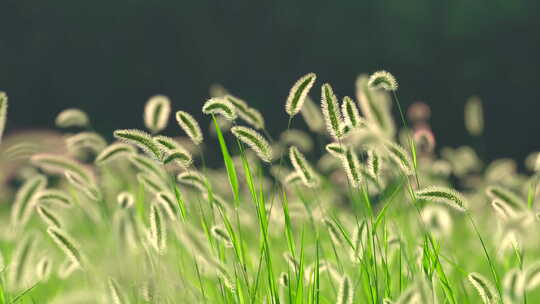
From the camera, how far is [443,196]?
1441 millimetres

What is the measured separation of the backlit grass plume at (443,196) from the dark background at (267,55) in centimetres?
658

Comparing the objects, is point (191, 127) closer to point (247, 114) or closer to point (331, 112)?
point (247, 114)

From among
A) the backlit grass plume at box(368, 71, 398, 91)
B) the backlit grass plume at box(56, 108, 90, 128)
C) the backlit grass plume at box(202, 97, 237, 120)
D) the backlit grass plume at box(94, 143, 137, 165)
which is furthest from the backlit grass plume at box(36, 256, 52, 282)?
the backlit grass plume at box(368, 71, 398, 91)

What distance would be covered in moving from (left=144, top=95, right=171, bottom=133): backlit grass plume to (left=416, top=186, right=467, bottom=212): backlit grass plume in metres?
0.74

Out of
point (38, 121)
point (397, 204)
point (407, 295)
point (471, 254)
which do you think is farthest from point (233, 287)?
point (38, 121)

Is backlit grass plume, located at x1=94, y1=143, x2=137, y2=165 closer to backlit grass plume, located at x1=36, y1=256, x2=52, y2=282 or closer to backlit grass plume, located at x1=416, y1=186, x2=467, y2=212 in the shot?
backlit grass plume, located at x1=36, y1=256, x2=52, y2=282

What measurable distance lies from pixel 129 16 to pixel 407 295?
8.26m

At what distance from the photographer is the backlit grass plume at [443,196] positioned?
1.43 meters

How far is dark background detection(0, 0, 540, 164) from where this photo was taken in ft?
27.1

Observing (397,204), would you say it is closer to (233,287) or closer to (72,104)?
(233,287)

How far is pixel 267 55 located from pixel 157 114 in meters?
6.85

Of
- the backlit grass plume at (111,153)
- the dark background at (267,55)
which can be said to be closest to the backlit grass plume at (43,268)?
the backlit grass plume at (111,153)

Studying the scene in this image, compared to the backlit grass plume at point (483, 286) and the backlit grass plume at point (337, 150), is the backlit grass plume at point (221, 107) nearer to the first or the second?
the backlit grass plume at point (337, 150)

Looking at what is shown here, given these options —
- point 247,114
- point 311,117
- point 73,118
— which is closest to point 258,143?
point 247,114
